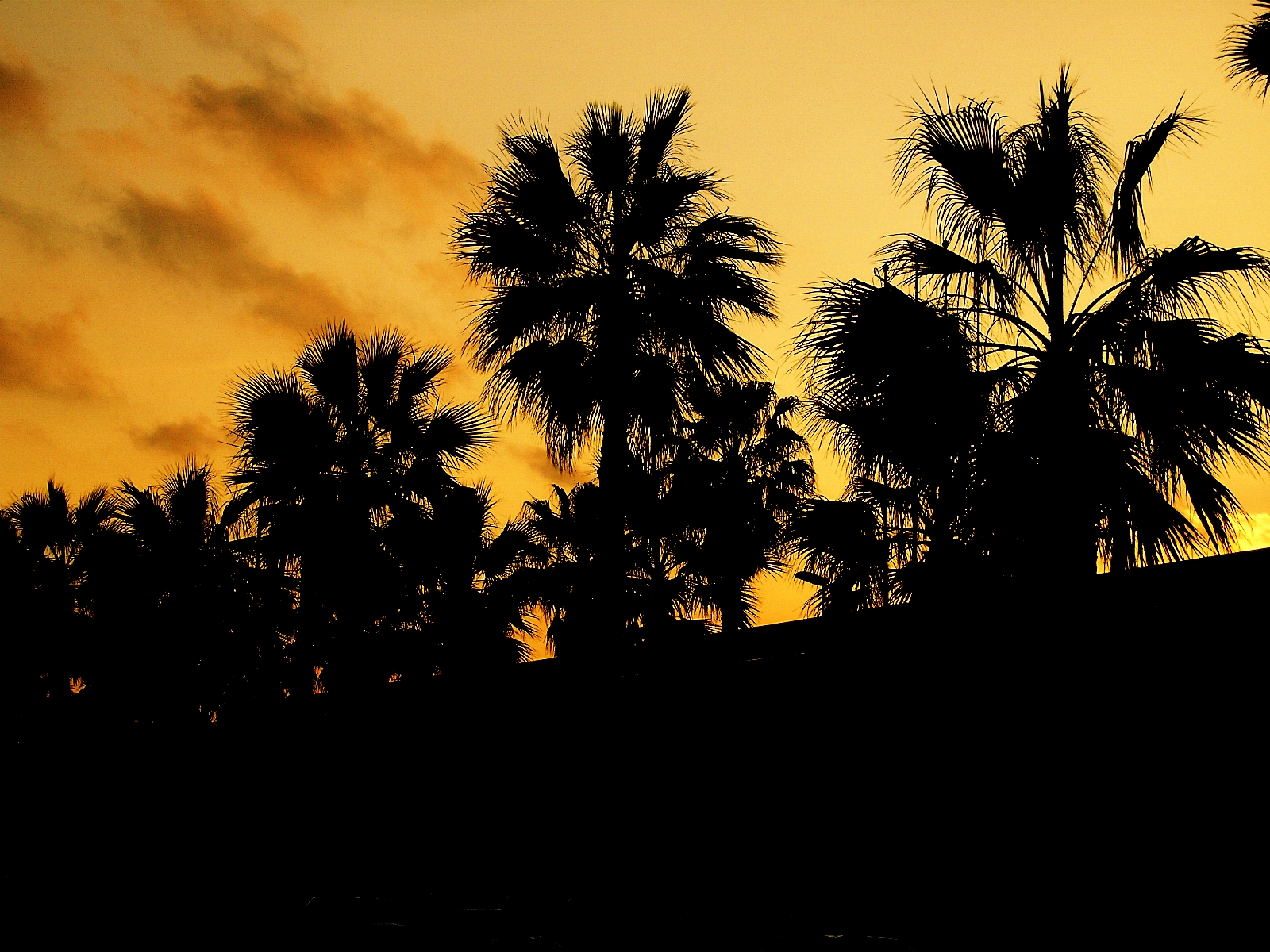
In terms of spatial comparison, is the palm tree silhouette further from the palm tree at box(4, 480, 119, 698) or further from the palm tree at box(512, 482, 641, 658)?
the palm tree at box(4, 480, 119, 698)

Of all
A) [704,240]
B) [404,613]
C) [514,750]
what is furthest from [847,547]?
[404,613]

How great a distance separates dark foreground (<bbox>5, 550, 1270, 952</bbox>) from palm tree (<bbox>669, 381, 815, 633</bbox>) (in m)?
3.20

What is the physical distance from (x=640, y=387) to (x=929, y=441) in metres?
5.58

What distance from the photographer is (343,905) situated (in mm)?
6961

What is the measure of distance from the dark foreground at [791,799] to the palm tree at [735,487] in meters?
3.20

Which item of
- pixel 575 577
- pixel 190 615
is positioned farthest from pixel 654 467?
pixel 190 615

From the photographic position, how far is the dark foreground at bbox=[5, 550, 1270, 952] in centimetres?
759

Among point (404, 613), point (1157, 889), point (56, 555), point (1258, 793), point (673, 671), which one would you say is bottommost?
point (1157, 889)

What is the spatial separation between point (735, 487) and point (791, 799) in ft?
40.0

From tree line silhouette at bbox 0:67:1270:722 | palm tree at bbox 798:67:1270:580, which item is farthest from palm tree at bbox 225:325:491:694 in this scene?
palm tree at bbox 798:67:1270:580

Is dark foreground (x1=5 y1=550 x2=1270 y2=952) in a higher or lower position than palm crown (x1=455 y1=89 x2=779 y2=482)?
lower

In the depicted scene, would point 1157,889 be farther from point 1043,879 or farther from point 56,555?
point 56,555

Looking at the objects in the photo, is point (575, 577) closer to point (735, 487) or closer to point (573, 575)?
point (573, 575)

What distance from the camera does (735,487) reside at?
Answer: 21688 millimetres
